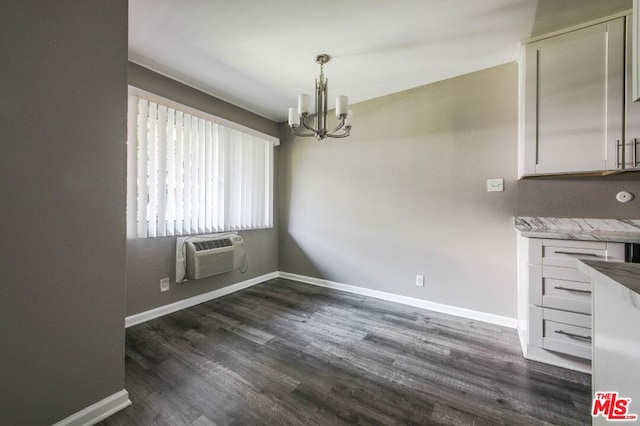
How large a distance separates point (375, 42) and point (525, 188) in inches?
72.8

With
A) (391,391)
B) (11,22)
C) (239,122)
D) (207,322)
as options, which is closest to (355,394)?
(391,391)

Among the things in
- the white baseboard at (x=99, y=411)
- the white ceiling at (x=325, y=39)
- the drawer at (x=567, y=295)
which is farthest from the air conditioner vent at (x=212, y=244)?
the drawer at (x=567, y=295)

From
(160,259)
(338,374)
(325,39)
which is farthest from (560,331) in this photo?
(160,259)

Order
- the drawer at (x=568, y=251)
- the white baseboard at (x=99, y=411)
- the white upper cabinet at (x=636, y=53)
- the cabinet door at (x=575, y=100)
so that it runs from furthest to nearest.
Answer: the cabinet door at (x=575, y=100), the drawer at (x=568, y=251), the white baseboard at (x=99, y=411), the white upper cabinet at (x=636, y=53)

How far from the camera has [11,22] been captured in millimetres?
1043

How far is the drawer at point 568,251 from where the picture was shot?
1.57 meters

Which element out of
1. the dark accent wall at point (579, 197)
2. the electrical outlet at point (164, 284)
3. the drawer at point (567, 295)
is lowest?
the electrical outlet at point (164, 284)

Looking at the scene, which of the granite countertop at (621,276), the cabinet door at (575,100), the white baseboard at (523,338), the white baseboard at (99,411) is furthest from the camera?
the white baseboard at (523,338)

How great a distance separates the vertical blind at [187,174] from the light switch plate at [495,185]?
9.34 feet

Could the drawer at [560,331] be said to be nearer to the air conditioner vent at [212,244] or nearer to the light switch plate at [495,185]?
the light switch plate at [495,185]

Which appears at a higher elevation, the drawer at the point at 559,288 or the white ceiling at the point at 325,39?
the white ceiling at the point at 325,39

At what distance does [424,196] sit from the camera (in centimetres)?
271

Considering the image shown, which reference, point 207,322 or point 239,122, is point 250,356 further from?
point 239,122

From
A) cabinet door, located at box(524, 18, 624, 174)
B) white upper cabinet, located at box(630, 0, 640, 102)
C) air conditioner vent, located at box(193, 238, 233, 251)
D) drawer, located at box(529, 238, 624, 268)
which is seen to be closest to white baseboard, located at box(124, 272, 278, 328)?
air conditioner vent, located at box(193, 238, 233, 251)
